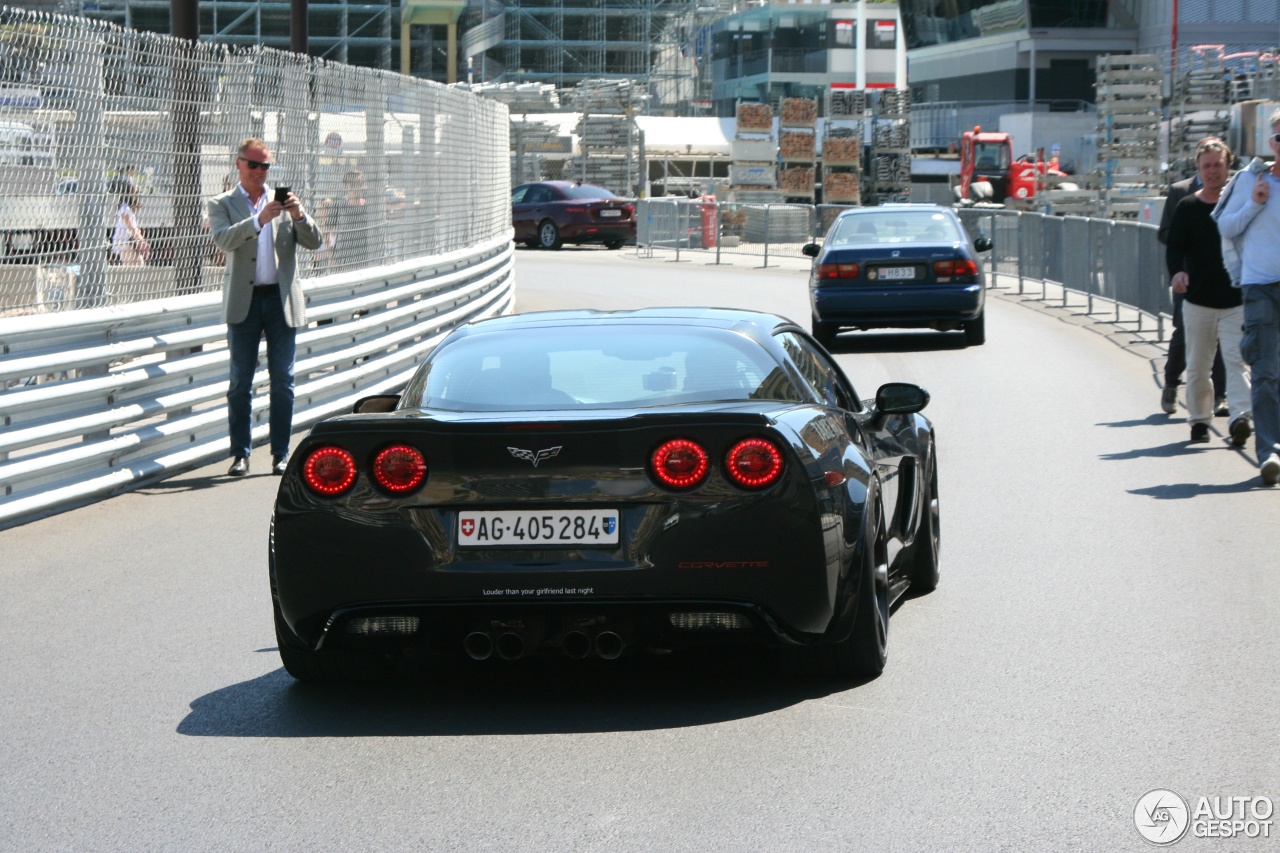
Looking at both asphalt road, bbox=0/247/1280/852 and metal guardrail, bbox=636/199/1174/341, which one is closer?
asphalt road, bbox=0/247/1280/852

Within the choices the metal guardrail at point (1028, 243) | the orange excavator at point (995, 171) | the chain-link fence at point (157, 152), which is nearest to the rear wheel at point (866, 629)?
the chain-link fence at point (157, 152)

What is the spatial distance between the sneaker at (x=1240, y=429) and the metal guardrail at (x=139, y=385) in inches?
238

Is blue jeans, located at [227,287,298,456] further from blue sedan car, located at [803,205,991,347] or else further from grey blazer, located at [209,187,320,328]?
A: blue sedan car, located at [803,205,991,347]

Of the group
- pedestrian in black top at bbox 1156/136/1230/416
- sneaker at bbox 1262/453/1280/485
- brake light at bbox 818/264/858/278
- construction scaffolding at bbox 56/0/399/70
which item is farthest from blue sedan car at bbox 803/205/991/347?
construction scaffolding at bbox 56/0/399/70

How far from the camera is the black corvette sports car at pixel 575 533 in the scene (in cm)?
546

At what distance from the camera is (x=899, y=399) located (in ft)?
22.0

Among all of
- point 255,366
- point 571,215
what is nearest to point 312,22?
point 571,215

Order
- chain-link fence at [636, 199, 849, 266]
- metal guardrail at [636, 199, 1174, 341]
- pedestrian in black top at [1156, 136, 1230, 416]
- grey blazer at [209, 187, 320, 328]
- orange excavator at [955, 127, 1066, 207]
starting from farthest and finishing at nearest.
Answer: orange excavator at [955, 127, 1066, 207]
chain-link fence at [636, 199, 849, 266]
metal guardrail at [636, 199, 1174, 341]
pedestrian in black top at [1156, 136, 1230, 416]
grey blazer at [209, 187, 320, 328]

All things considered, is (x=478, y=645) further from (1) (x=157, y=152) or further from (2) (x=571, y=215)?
(2) (x=571, y=215)

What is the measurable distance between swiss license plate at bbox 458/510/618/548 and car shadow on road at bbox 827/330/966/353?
14487 mm

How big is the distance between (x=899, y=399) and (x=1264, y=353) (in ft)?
14.3

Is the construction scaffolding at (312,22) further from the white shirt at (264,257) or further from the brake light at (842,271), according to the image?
the white shirt at (264,257)

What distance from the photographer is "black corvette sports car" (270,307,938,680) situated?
17.9 feet

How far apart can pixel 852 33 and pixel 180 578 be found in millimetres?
104245
